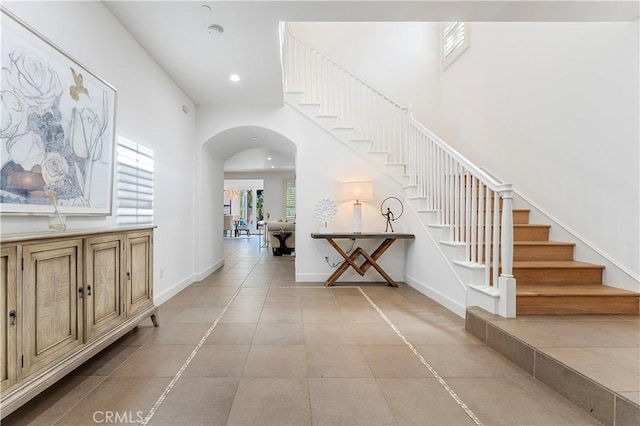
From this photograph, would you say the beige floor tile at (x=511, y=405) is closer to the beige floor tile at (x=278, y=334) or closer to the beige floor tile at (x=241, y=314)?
the beige floor tile at (x=278, y=334)

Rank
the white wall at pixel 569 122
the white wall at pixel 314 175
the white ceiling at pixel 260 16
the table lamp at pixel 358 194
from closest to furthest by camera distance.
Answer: the white ceiling at pixel 260 16, the white wall at pixel 569 122, the table lamp at pixel 358 194, the white wall at pixel 314 175

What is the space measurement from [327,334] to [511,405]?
53.9 inches

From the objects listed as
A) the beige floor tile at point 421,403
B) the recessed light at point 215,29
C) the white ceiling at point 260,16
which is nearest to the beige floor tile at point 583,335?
the beige floor tile at point 421,403

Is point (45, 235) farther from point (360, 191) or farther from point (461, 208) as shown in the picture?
point (360, 191)

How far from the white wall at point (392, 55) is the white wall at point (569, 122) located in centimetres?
104

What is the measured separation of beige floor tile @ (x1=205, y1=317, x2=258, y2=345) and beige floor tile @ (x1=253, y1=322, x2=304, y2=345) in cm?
6

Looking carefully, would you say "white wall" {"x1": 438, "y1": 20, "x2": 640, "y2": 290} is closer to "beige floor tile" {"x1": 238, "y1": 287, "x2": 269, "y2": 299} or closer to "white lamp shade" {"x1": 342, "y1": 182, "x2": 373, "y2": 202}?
"white lamp shade" {"x1": 342, "y1": 182, "x2": 373, "y2": 202}

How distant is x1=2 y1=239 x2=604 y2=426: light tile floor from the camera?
153 cm

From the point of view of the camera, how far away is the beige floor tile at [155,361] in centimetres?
194

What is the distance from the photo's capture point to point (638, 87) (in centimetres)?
250

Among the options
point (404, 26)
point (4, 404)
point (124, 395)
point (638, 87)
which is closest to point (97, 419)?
point (124, 395)

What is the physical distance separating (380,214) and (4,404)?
165 inches

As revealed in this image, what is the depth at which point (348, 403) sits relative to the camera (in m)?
1.64

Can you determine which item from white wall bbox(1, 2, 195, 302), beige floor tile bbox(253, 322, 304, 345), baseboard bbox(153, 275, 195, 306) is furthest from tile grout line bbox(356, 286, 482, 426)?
white wall bbox(1, 2, 195, 302)
